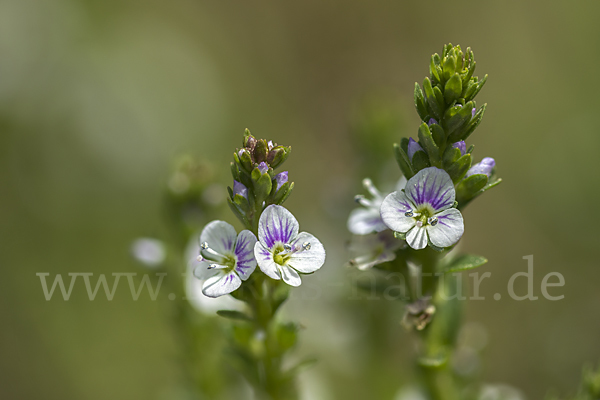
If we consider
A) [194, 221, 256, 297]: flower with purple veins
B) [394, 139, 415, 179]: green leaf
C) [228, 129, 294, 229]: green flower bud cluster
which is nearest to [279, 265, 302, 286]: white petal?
[194, 221, 256, 297]: flower with purple veins

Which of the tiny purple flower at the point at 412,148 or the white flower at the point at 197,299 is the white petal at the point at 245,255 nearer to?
the tiny purple flower at the point at 412,148

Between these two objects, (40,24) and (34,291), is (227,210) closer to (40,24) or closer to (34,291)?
(34,291)

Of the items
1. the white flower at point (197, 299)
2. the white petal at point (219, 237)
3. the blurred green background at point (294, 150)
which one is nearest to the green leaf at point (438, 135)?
the white petal at point (219, 237)

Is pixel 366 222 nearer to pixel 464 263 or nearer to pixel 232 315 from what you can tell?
pixel 464 263

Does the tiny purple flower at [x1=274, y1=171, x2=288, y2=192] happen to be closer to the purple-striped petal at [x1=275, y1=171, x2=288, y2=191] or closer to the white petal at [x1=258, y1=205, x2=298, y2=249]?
the purple-striped petal at [x1=275, y1=171, x2=288, y2=191]

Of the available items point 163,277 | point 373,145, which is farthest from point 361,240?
point 373,145
